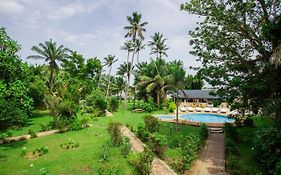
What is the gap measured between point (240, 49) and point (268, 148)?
28.2 feet

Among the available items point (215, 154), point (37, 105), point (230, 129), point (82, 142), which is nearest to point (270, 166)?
point (215, 154)

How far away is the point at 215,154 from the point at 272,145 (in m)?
4.04

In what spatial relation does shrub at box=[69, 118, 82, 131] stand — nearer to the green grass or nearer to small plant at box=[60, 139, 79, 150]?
small plant at box=[60, 139, 79, 150]

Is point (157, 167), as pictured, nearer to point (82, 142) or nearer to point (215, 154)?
point (215, 154)

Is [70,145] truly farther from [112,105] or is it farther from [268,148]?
[112,105]

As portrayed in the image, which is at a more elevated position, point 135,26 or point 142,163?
point 135,26

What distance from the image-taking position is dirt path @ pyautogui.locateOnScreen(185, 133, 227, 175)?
12078mm

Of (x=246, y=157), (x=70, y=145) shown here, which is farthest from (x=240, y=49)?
(x=70, y=145)

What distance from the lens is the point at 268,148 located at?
38.7 feet

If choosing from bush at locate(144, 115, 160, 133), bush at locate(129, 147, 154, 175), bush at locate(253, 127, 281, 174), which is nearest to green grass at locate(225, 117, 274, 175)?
bush at locate(253, 127, 281, 174)

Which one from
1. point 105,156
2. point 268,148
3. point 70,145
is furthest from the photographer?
point 70,145

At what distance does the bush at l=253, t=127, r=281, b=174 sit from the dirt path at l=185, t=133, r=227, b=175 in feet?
6.38

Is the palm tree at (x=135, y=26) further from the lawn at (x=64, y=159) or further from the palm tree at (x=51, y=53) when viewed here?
the lawn at (x=64, y=159)

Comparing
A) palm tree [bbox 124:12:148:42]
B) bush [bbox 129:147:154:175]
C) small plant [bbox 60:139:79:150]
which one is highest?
palm tree [bbox 124:12:148:42]
